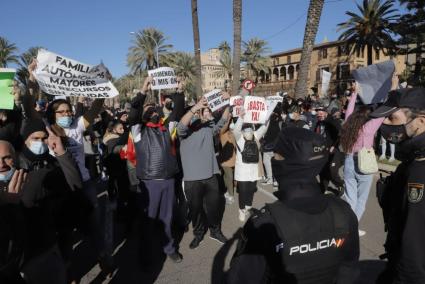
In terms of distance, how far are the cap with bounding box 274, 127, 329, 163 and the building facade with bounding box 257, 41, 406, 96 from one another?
50059 millimetres

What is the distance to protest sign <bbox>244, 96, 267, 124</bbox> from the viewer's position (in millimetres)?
6191

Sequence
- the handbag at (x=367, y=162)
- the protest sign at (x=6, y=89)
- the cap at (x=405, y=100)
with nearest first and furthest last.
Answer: the cap at (x=405, y=100), the protest sign at (x=6, y=89), the handbag at (x=367, y=162)

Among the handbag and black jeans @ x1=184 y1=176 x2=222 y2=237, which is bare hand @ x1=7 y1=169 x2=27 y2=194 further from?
the handbag

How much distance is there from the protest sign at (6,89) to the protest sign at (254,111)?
142 inches

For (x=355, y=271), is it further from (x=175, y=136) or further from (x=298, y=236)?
(x=175, y=136)

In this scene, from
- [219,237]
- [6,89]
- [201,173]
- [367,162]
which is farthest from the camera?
[219,237]

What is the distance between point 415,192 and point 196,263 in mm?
3038

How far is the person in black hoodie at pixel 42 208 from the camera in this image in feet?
8.21

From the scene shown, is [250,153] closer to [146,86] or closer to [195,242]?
[195,242]

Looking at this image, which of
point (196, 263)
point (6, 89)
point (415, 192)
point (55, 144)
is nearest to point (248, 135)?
point (196, 263)

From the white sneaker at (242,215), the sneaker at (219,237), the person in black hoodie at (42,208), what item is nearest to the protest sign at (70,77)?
the person in black hoodie at (42,208)

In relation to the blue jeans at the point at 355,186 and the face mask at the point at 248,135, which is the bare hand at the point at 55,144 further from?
the blue jeans at the point at 355,186

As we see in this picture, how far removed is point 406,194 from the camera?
208 cm

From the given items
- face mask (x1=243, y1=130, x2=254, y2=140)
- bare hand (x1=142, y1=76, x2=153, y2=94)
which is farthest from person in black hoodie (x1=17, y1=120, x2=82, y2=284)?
face mask (x1=243, y1=130, x2=254, y2=140)
